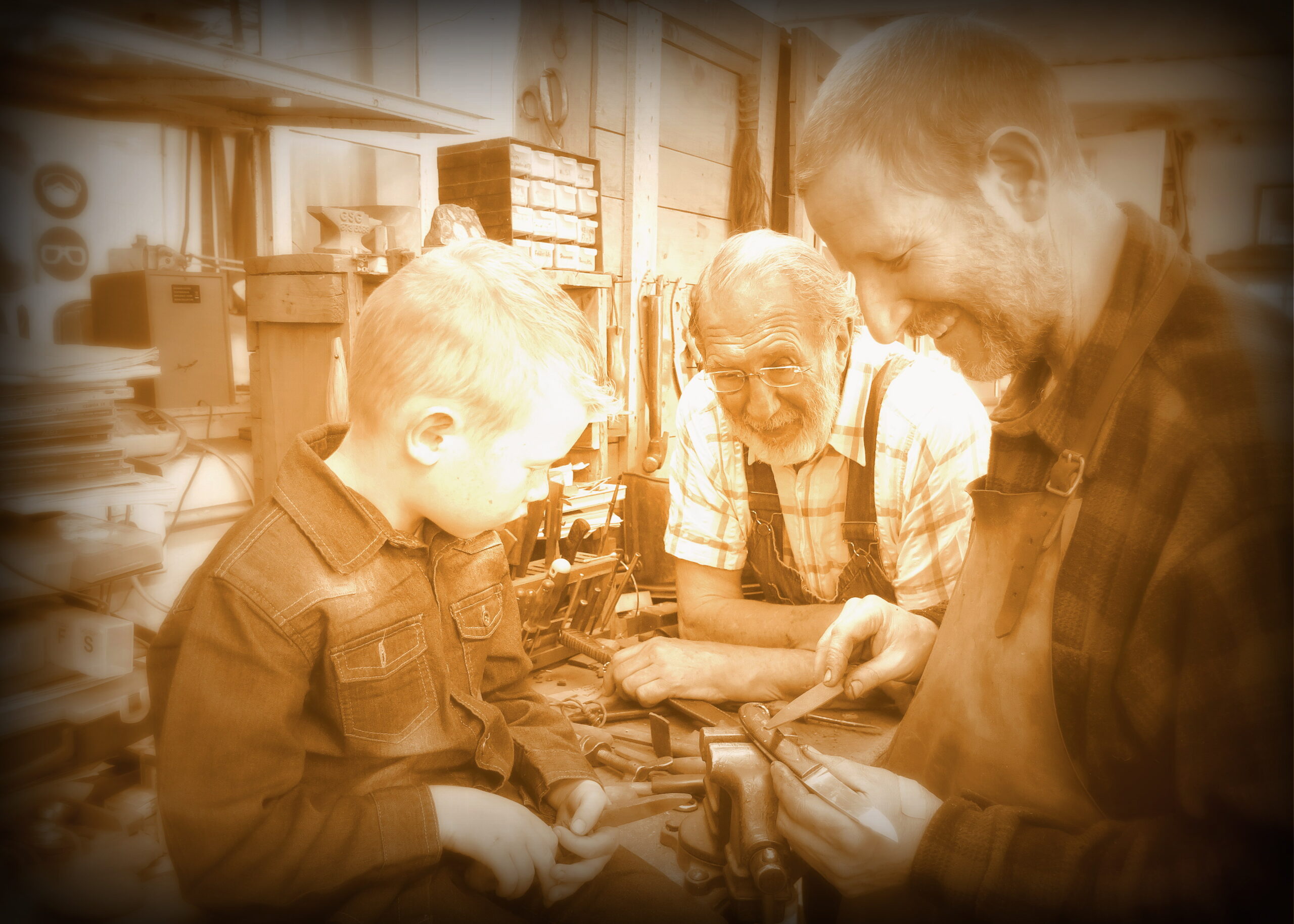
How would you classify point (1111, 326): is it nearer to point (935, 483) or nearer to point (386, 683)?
point (935, 483)

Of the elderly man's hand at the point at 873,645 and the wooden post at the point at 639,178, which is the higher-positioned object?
the wooden post at the point at 639,178

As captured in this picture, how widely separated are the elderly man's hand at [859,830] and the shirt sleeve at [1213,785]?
93 millimetres

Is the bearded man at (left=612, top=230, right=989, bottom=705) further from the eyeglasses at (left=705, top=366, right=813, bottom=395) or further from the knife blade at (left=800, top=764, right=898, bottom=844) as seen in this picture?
the knife blade at (left=800, top=764, right=898, bottom=844)

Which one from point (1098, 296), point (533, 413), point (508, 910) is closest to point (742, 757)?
point (508, 910)

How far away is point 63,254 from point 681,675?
0.96 metres

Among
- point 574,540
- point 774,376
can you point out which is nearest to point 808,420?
point 774,376

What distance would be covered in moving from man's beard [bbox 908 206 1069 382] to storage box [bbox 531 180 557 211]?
3.74 ft

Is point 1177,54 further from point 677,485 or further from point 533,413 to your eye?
point 677,485

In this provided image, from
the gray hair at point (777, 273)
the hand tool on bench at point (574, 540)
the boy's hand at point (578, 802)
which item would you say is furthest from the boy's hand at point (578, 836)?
the gray hair at point (777, 273)

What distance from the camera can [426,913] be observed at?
2.46 feet

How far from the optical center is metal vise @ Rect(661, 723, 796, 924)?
2.48 feet

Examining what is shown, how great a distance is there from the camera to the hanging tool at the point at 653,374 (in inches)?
60.6

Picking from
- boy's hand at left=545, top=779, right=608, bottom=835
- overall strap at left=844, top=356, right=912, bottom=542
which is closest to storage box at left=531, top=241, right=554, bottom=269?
overall strap at left=844, top=356, right=912, bottom=542

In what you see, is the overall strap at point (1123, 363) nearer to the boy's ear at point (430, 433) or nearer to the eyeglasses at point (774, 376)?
the boy's ear at point (430, 433)
